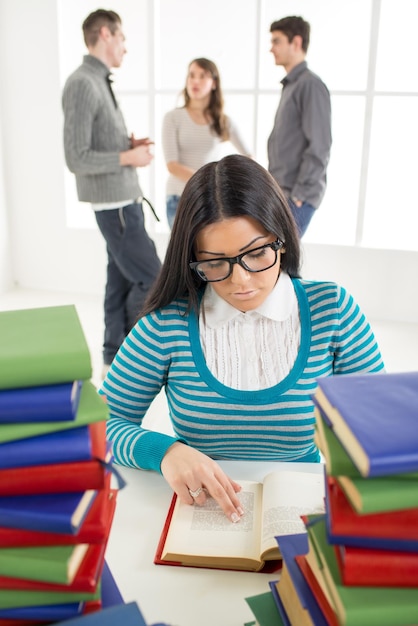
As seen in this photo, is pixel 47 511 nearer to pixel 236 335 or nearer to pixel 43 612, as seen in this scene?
pixel 43 612

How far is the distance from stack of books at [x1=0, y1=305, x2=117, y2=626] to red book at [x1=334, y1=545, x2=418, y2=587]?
0.74 feet

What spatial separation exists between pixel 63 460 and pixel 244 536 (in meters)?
0.43

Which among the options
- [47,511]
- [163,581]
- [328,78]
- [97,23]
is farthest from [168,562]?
[328,78]

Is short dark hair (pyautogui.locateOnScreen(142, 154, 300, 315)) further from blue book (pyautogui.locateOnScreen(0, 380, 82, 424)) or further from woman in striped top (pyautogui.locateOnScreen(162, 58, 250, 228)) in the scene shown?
woman in striped top (pyautogui.locateOnScreen(162, 58, 250, 228))

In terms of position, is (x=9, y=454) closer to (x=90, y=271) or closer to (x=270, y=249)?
(x=270, y=249)


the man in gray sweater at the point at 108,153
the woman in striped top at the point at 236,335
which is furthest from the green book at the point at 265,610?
the man in gray sweater at the point at 108,153

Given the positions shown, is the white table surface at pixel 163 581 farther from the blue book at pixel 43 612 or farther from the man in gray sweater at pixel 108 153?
the man in gray sweater at pixel 108 153

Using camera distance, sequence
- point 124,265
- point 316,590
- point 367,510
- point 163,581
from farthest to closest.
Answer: point 124,265 < point 163,581 < point 316,590 < point 367,510

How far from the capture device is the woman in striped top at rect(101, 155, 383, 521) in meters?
1.22

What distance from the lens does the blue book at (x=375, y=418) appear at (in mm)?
542

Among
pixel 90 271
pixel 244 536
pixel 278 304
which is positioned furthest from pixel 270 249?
pixel 90 271

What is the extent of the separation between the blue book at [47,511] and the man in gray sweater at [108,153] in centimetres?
219

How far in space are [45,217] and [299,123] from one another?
6.59 feet

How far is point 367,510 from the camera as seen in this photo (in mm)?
549
